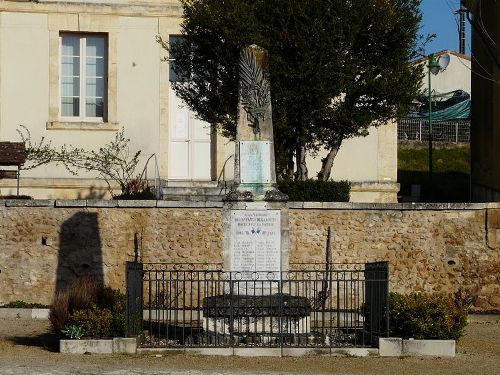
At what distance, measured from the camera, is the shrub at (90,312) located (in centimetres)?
1720

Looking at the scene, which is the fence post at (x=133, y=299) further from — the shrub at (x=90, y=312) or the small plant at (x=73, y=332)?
the small plant at (x=73, y=332)

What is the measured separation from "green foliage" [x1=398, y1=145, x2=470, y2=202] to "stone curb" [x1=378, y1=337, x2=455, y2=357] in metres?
17.2

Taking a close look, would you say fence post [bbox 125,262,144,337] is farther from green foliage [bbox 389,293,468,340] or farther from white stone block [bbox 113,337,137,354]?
green foliage [bbox 389,293,468,340]

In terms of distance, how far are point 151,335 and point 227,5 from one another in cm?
804

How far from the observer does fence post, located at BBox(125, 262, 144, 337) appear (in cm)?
1705

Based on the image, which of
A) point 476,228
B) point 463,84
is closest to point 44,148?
A: point 476,228

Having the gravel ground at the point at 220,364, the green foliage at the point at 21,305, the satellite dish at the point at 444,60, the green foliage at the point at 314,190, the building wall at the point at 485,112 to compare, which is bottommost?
the gravel ground at the point at 220,364

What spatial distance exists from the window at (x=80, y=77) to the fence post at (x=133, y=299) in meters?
11.4

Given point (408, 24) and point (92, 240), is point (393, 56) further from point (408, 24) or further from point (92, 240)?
point (92, 240)

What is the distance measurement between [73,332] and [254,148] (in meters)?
3.47

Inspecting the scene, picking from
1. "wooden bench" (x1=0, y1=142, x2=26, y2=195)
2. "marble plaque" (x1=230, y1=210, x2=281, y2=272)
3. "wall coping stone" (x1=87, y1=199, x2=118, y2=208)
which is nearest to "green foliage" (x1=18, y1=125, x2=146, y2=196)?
"wooden bench" (x1=0, y1=142, x2=26, y2=195)

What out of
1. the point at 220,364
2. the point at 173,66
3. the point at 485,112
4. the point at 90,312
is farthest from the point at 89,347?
the point at 485,112

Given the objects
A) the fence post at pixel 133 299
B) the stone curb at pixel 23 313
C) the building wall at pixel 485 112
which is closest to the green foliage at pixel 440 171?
the building wall at pixel 485 112

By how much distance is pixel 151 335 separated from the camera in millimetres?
18250
